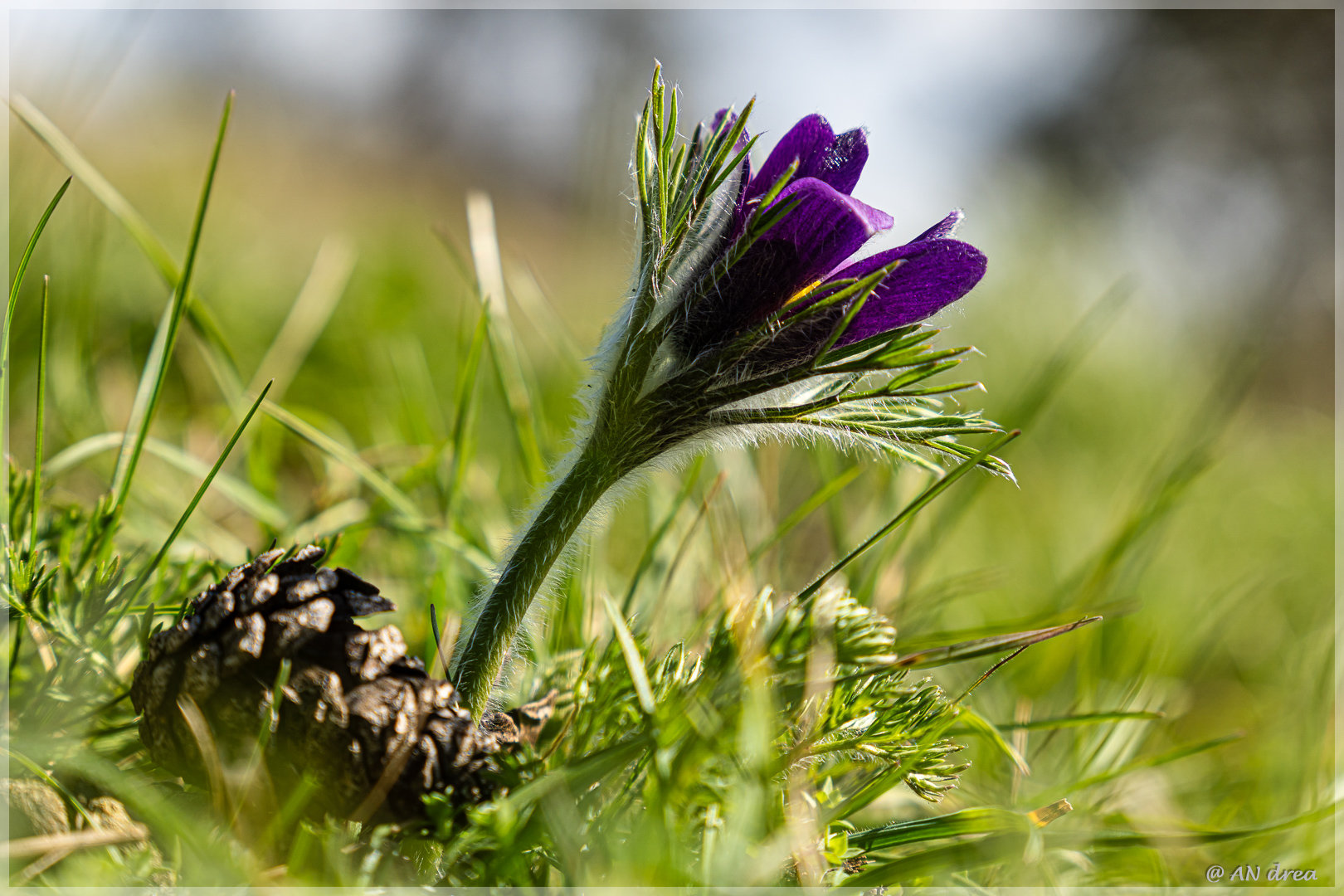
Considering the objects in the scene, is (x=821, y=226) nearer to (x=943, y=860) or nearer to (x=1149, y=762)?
(x=943, y=860)

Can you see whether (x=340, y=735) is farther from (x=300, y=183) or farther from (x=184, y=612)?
(x=300, y=183)

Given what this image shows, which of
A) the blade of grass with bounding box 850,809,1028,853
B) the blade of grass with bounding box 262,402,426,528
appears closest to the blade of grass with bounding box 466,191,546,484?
the blade of grass with bounding box 262,402,426,528

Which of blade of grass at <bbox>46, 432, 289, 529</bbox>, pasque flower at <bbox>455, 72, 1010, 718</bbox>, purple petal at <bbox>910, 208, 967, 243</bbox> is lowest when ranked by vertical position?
blade of grass at <bbox>46, 432, 289, 529</bbox>

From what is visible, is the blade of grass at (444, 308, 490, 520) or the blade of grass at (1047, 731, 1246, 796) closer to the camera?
the blade of grass at (1047, 731, 1246, 796)

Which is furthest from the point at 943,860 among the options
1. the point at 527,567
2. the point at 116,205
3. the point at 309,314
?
the point at 309,314

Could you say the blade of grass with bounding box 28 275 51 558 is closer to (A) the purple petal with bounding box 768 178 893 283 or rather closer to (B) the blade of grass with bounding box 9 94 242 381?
(B) the blade of grass with bounding box 9 94 242 381

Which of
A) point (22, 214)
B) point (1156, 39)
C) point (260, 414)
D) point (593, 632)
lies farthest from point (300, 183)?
point (1156, 39)

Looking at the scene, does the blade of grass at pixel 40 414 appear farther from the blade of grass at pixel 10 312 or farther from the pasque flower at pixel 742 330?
the pasque flower at pixel 742 330
